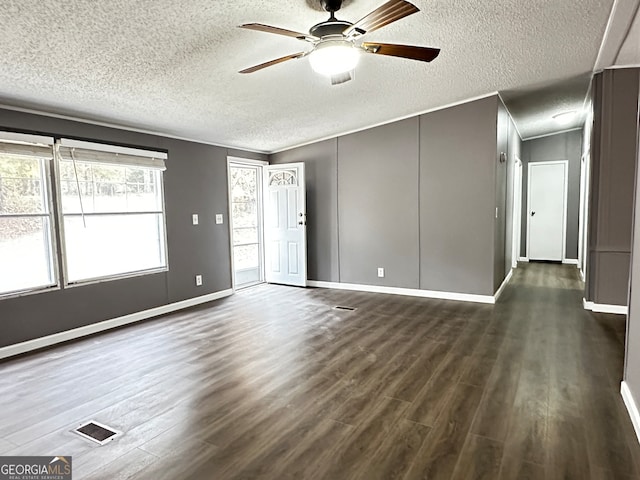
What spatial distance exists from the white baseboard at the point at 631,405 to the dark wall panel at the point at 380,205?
3.10 meters

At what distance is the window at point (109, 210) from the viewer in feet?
12.9

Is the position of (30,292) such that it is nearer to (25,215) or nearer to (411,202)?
(25,215)

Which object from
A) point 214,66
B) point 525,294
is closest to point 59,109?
point 214,66

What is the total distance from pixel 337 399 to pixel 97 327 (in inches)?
117

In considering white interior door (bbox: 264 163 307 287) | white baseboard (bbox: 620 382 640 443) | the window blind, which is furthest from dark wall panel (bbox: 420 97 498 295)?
the window blind

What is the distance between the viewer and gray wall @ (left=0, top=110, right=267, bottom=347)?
3570 mm

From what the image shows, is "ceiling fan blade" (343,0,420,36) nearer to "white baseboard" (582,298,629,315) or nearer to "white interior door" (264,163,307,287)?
"white interior door" (264,163,307,287)

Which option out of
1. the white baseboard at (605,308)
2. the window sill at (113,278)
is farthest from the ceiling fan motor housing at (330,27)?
the white baseboard at (605,308)

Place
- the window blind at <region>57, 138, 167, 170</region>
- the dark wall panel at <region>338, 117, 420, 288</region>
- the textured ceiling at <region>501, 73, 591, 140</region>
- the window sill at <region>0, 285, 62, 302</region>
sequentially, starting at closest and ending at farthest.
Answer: the window sill at <region>0, 285, 62, 302</region>, the window blind at <region>57, 138, 167, 170</region>, the textured ceiling at <region>501, 73, 591, 140</region>, the dark wall panel at <region>338, 117, 420, 288</region>

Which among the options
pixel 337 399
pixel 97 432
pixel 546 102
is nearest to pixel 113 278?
pixel 97 432

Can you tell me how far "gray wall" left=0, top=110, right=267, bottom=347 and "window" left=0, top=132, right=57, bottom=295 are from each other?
141 millimetres

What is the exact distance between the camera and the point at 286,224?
20.7ft

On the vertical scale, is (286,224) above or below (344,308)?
above

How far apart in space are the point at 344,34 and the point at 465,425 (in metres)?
2.45
